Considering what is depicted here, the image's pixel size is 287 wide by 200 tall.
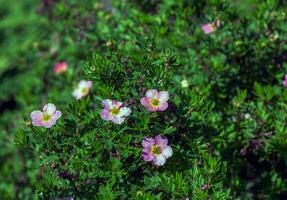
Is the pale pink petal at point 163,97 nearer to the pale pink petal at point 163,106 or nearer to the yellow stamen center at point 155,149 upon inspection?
the pale pink petal at point 163,106

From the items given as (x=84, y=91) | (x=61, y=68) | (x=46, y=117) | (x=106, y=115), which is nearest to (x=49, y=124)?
(x=46, y=117)

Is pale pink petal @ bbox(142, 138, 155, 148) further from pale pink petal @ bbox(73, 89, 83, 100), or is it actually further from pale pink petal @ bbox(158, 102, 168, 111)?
pale pink petal @ bbox(73, 89, 83, 100)

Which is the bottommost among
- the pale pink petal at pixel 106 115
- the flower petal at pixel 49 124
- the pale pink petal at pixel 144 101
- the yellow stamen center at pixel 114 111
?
the flower petal at pixel 49 124

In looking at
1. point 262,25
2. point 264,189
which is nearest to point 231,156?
point 264,189

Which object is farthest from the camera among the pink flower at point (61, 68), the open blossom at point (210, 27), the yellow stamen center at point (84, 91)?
the pink flower at point (61, 68)

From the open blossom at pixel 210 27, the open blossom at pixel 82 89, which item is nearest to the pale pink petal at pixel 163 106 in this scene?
the open blossom at pixel 210 27

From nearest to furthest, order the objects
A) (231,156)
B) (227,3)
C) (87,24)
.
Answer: (231,156), (227,3), (87,24)

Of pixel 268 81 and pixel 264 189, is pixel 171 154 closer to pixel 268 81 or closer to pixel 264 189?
pixel 264 189
